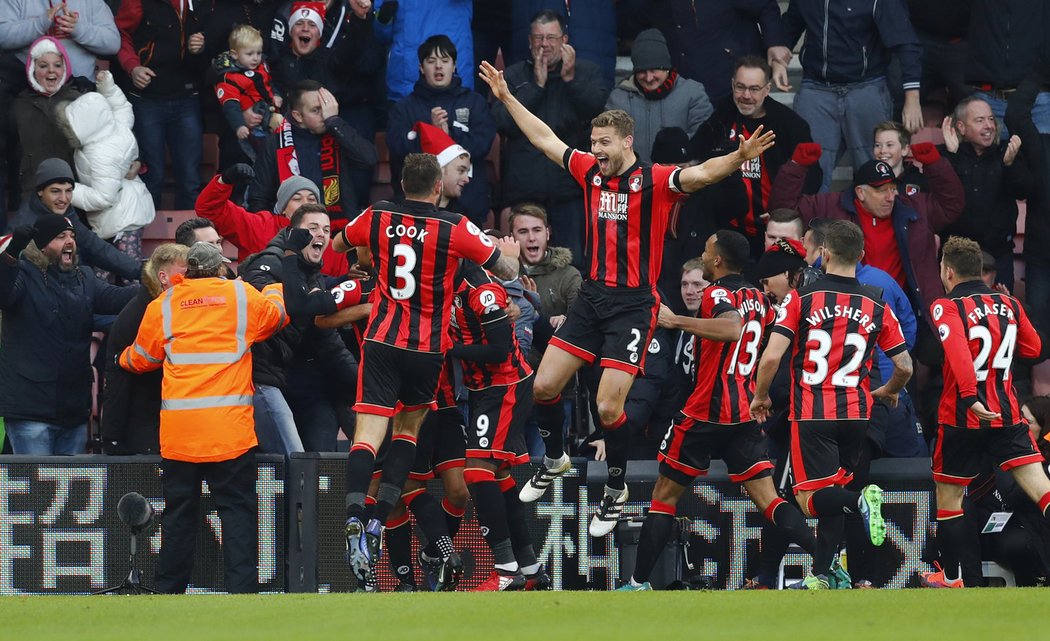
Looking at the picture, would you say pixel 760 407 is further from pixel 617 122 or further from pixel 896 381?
pixel 617 122

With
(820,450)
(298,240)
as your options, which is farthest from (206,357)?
(820,450)

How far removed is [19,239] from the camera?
1098 cm

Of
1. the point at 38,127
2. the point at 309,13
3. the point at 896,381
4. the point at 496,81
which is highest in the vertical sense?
the point at 309,13

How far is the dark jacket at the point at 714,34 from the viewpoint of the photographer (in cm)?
1361

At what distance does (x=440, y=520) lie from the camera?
9.96m

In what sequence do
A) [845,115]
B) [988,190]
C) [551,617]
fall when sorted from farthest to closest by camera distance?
[845,115], [988,190], [551,617]

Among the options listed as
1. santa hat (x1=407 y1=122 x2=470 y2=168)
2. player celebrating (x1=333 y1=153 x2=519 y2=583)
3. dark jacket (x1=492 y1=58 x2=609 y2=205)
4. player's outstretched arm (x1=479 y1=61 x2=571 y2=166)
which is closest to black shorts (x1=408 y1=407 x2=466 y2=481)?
player celebrating (x1=333 y1=153 x2=519 y2=583)

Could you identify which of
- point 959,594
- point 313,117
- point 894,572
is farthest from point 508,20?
point 959,594

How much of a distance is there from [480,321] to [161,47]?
4768mm

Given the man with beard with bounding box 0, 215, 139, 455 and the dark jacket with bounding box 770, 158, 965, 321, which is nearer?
the man with beard with bounding box 0, 215, 139, 455

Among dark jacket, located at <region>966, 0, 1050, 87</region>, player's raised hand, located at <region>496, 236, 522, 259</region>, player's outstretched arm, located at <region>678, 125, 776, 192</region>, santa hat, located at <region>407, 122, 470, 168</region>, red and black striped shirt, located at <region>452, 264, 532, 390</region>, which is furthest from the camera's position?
dark jacket, located at <region>966, 0, 1050, 87</region>

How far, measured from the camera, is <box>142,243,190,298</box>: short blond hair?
10242 millimetres

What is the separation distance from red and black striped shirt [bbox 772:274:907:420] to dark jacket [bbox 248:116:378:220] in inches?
170

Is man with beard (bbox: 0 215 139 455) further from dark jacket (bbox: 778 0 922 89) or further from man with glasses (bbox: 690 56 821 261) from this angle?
dark jacket (bbox: 778 0 922 89)
